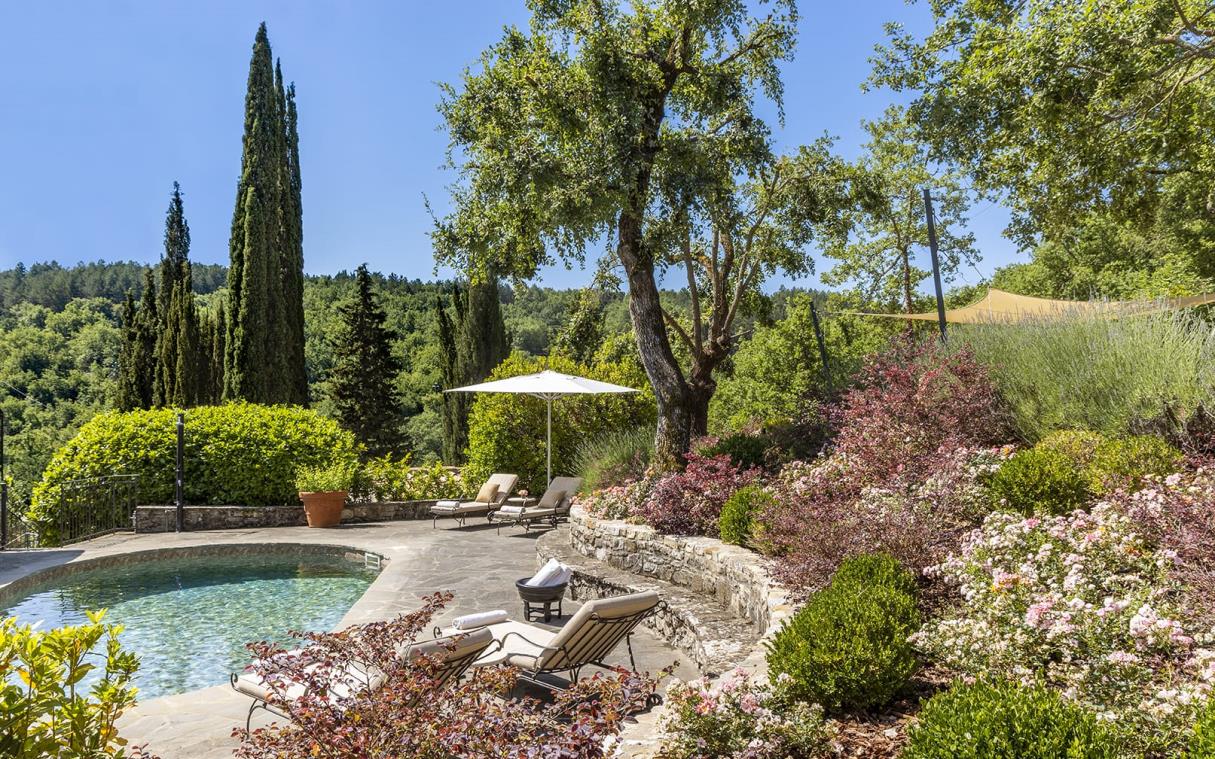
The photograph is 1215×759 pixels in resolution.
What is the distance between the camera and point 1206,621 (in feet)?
9.30

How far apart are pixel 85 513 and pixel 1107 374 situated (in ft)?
46.8

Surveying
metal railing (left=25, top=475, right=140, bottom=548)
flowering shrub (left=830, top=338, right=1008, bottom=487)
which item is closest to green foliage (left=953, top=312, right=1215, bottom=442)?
flowering shrub (left=830, top=338, right=1008, bottom=487)

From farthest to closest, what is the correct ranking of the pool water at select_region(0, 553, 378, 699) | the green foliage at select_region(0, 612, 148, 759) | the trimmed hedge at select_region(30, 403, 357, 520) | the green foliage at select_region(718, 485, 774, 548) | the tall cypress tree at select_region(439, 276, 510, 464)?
the tall cypress tree at select_region(439, 276, 510, 464)
the trimmed hedge at select_region(30, 403, 357, 520)
the green foliage at select_region(718, 485, 774, 548)
the pool water at select_region(0, 553, 378, 699)
the green foliage at select_region(0, 612, 148, 759)

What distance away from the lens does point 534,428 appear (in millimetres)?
Answer: 14266

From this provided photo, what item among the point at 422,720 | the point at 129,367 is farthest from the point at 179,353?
the point at 422,720

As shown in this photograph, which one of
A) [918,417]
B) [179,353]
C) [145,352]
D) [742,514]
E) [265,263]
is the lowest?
[742,514]

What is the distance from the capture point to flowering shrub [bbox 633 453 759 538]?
7258 millimetres

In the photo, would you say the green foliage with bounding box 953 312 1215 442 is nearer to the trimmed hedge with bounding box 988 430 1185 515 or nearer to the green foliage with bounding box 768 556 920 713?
the trimmed hedge with bounding box 988 430 1185 515

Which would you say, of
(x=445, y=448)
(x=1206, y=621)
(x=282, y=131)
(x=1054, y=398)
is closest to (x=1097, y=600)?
(x=1206, y=621)

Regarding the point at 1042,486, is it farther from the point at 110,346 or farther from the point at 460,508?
the point at 110,346

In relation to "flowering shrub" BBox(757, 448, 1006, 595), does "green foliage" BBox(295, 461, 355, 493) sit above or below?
below

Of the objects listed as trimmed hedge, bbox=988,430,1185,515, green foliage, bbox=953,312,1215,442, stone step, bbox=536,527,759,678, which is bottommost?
stone step, bbox=536,527,759,678

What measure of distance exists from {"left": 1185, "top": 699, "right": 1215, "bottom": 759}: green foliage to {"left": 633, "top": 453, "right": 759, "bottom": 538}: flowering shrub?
495 cm

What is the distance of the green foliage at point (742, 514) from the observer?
629 cm
